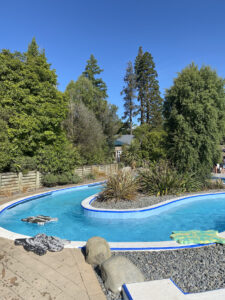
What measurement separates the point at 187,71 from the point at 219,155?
15.1 feet

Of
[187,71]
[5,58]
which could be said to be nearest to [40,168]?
[5,58]

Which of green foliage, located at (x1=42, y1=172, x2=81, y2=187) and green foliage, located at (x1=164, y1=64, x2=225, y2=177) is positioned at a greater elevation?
green foliage, located at (x1=164, y1=64, x2=225, y2=177)

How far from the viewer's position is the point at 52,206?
27.5ft

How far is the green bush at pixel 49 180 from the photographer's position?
11258mm

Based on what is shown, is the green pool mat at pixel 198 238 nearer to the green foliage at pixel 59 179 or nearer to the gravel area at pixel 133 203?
the gravel area at pixel 133 203

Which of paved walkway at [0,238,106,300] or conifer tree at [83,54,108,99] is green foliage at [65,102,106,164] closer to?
paved walkway at [0,238,106,300]

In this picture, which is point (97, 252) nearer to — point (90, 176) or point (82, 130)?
point (90, 176)

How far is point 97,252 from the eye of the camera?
3.34 metres

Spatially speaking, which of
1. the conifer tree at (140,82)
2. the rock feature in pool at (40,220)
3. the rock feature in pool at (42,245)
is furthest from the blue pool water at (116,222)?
the conifer tree at (140,82)

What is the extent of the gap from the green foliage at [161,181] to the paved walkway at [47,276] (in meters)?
5.63

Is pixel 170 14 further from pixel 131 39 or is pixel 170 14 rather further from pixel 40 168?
pixel 40 168

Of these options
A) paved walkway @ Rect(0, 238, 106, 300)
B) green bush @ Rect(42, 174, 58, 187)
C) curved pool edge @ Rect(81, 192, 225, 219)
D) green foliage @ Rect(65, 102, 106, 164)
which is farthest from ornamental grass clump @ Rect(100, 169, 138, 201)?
green foliage @ Rect(65, 102, 106, 164)

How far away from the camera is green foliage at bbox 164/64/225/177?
382 inches

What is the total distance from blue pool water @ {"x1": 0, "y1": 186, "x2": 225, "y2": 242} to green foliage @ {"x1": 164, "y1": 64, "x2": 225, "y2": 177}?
1.99 meters
